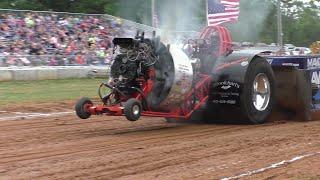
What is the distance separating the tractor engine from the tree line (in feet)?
7.24

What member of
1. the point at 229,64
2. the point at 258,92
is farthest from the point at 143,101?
the point at 258,92

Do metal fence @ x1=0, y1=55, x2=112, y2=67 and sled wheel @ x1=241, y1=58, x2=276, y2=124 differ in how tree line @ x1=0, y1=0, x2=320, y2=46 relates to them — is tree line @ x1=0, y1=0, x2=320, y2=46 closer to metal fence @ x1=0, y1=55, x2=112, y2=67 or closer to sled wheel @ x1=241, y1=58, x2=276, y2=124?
sled wheel @ x1=241, y1=58, x2=276, y2=124

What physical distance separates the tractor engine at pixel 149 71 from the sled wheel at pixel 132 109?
40cm

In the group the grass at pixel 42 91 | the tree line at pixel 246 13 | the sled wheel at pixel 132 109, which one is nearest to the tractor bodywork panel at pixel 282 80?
the tree line at pixel 246 13

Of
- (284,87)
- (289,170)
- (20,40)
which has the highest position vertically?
(20,40)

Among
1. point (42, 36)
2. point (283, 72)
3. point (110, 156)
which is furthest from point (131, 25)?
point (110, 156)

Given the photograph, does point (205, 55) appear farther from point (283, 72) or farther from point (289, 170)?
point (289, 170)

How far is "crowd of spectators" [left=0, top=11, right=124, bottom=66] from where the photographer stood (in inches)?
1018

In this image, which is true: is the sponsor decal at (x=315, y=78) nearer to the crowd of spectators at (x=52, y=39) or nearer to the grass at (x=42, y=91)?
the grass at (x=42, y=91)

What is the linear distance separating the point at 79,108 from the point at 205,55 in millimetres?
2405

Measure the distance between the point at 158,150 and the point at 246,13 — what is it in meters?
11.8

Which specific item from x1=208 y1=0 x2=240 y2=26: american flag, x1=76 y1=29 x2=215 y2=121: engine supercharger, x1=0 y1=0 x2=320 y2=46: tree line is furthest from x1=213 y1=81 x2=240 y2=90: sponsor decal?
x1=208 y1=0 x2=240 y2=26: american flag

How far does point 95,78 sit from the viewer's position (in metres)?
26.3

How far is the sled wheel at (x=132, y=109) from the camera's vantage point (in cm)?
845
